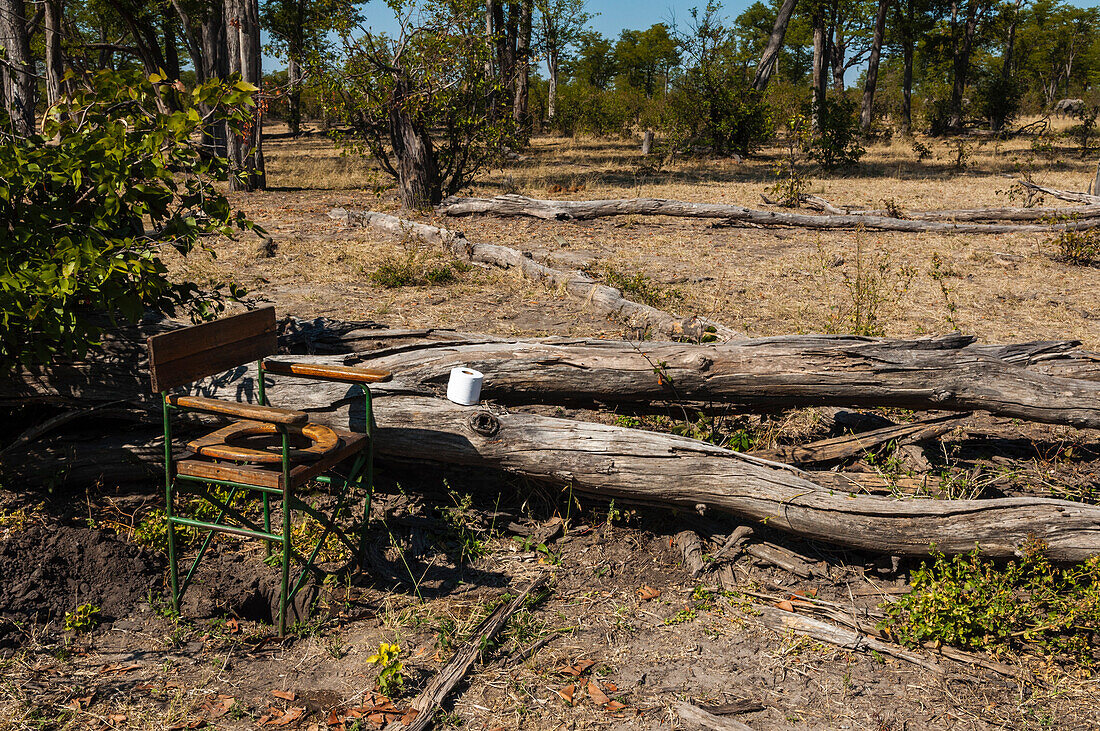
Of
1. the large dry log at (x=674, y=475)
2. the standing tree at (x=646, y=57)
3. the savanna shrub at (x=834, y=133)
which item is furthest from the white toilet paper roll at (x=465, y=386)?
the standing tree at (x=646, y=57)

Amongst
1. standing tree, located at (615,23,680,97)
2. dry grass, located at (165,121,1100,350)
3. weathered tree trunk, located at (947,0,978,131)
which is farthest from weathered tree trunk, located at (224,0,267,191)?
standing tree, located at (615,23,680,97)

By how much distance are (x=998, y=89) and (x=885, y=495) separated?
27.1 metres

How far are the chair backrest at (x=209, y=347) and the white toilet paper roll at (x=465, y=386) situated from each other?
0.81 m

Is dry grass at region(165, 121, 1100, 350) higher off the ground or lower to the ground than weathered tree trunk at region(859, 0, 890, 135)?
lower

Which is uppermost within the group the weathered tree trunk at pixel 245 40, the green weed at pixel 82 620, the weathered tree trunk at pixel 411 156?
the weathered tree trunk at pixel 245 40

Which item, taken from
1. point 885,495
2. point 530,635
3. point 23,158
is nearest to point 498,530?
point 530,635

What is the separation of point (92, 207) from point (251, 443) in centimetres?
130

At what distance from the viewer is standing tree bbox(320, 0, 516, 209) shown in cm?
1138

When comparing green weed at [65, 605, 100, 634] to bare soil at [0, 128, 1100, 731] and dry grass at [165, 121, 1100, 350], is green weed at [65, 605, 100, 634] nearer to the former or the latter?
bare soil at [0, 128, 1100, 731]

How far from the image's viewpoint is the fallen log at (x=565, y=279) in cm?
559

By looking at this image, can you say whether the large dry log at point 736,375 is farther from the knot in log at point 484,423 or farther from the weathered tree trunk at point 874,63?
the weathered tree trunk at point 874,63

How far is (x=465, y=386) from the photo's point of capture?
3.58m

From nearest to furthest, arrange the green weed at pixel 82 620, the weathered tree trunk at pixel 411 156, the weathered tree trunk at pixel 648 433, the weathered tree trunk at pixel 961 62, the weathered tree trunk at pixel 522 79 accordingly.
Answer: the green weed at pixel 82 620, the weathered tree trunk at pixel 648 433, the weathered tree trunk at pixel 411 156, the weathered tree trunk at pixel 522 79, the weathered tree trunk at pixel 961 62

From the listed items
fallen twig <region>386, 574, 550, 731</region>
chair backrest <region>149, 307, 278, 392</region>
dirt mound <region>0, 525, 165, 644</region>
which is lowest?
fallen twig <region>386, 574, 550, 731</region>
